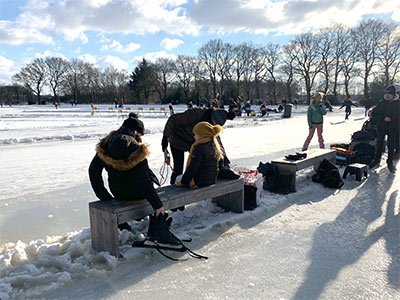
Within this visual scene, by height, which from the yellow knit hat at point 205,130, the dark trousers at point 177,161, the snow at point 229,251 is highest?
the yellow knit hat at point 205,130

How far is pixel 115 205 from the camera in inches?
136

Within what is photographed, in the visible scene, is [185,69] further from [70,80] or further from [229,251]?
[229,251]

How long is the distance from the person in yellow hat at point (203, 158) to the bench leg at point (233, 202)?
564mm

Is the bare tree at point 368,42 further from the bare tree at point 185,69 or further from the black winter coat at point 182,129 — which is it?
the black winter coat at point 182,129

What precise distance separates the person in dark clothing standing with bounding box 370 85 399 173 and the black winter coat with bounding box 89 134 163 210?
538cm

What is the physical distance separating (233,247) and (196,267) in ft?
1.86

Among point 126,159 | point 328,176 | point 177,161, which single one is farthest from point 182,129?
point 328,176

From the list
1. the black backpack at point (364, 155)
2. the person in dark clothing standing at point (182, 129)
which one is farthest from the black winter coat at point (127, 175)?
the black backpack at point (364, 155)

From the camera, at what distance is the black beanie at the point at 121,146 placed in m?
3.20

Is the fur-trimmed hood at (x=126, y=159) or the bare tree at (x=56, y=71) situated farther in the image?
the bare tree at (x=56, y=71)

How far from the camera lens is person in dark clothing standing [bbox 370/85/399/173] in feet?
22.8

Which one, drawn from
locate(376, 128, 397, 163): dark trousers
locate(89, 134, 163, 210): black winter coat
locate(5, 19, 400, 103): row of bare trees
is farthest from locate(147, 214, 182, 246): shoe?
locate(5, 19, 400, 103): row of bare trees

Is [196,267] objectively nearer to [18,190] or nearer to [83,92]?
[18,190]

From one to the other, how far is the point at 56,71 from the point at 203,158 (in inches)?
3300
